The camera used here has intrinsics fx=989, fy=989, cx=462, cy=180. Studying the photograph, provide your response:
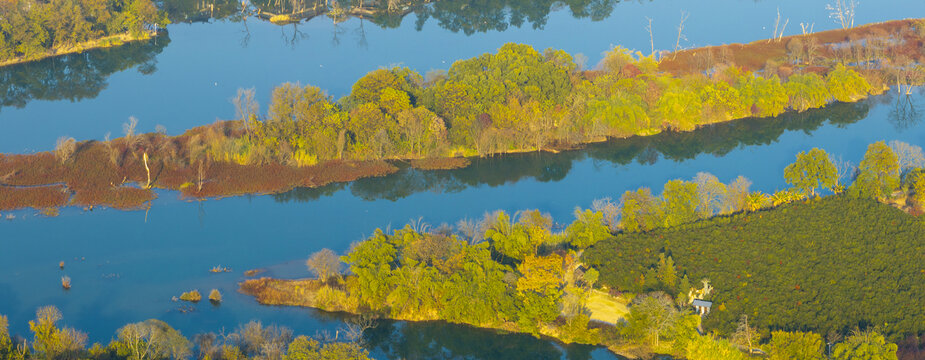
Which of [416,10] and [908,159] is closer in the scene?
[908,159]

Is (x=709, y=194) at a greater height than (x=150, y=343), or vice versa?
(x=709, y=194)

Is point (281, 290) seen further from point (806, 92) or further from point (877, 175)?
point (806, 92)

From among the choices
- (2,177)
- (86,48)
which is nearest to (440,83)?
(2,177)

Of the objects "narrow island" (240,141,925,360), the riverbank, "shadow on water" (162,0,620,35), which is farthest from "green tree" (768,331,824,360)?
the riverbank

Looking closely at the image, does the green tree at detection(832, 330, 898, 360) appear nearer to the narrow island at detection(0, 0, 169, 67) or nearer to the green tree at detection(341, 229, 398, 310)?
the green tree at detection(341, 229, 398, 310)

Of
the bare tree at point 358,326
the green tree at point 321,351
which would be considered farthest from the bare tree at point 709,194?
the green tree at point 321,351

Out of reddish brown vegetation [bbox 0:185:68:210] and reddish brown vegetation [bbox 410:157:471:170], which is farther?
reddish brown vegetation [bbox 410:157:471:170]

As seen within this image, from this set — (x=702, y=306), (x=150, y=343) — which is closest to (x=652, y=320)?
(x=702, y=306)
